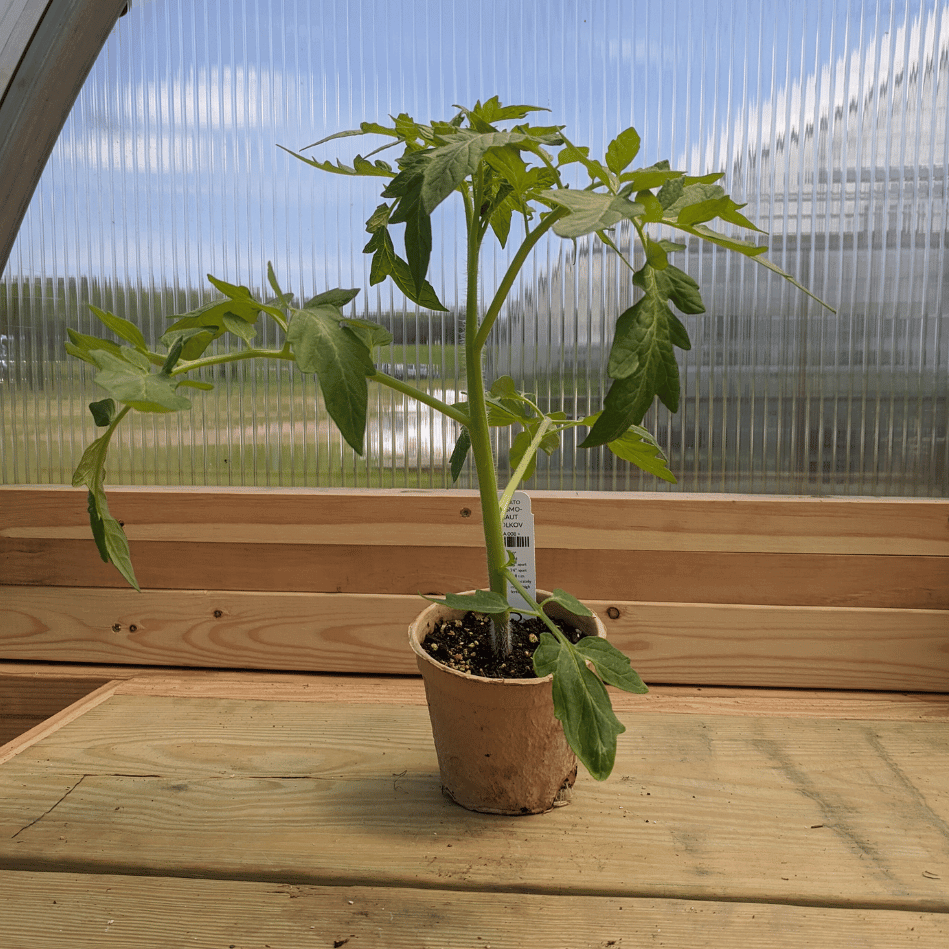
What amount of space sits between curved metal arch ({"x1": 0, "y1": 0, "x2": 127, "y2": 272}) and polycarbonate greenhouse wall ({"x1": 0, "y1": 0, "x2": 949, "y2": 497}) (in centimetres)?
6

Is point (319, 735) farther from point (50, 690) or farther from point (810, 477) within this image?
point (810, 477)

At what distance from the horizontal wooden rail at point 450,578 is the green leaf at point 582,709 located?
426mm

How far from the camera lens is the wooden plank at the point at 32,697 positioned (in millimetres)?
930

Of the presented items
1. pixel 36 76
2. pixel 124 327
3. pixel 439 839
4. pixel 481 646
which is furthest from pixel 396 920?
pixel 36 76

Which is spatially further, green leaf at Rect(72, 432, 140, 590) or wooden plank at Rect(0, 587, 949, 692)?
wooden plank at Rect(0, 587, 949, 692)

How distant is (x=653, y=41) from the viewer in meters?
0.91

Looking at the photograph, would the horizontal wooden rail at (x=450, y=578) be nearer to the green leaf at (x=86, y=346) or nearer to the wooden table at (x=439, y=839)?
the wooden table at (x=439, y=839)

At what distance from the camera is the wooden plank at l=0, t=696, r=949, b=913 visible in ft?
1.66

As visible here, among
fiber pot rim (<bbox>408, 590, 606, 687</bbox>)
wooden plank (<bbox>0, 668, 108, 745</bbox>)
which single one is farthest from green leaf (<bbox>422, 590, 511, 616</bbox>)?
wooden plank (<bbox>0, 668, 108, 745</bbox>)

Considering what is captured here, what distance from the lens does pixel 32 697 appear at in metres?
0.94

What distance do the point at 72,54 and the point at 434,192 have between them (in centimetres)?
74

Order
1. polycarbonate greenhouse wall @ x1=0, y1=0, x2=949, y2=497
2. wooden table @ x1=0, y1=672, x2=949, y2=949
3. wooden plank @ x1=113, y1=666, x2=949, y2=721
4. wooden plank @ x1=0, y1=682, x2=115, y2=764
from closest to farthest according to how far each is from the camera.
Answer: wooden table @ x1=0, y1=672, x2=949, y2=949, wooden plank @ x1=0, y1=682, x2=115, y2=764, wooden plank @ x1=113, y1=666, x2=949, y2=721, polycarbonate greenhouse wall @ x1=0, y1=0, x2=949, y2=497

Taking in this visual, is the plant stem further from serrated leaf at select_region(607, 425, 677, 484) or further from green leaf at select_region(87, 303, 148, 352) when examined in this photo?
green leaf at select_region(87, 303, 148, 352)

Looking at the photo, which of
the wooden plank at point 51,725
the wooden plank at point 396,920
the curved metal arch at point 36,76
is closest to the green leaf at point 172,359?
the wooden plank at point 396,920
